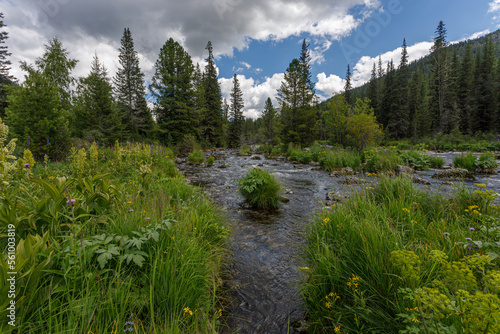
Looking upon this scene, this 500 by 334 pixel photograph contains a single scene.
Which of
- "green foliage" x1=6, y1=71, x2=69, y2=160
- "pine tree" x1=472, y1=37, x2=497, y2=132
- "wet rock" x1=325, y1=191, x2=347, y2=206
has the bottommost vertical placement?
"wet rock" x1=325, y1=191, x2=347, y2=206

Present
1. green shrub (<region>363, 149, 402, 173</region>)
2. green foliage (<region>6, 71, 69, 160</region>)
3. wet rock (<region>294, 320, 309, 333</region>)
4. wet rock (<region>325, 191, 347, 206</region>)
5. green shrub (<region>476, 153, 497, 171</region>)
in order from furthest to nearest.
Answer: green shrub (<region>363, 149, 402, 173</region>)
green shrub (<region>476, 153, 497, 171</region>)
green foliage (<region>6, 71, 69, 160</region>)
wet rock (<region>325, 191, 347, 206</region>)
wet rock (<region>294, 320, 309, 333</region>)

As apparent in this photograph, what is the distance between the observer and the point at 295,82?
23.9m

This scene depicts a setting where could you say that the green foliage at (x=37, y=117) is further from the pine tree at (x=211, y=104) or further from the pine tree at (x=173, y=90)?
the pine tree at (x=211, y=104)

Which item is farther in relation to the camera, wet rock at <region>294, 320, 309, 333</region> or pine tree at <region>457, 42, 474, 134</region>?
pine tree at <region>457, 42, 474, 134</region>

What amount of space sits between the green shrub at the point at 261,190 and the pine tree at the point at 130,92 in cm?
2395

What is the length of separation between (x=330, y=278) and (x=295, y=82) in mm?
24960

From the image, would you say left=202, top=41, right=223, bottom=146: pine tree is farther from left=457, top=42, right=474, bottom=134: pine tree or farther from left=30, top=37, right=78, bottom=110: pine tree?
left=457, top=42, right=474, bottom=134: pine tree

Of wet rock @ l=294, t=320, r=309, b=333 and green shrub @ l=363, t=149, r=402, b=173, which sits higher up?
green shrub @ l=363, t=149, r=402, b=173

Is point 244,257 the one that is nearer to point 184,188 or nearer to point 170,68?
point 184,188

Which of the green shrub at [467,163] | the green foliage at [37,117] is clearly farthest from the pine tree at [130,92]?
the green shrub at [467,163]

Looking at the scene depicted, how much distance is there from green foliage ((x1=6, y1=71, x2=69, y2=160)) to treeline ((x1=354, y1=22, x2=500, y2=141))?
41.4 metres

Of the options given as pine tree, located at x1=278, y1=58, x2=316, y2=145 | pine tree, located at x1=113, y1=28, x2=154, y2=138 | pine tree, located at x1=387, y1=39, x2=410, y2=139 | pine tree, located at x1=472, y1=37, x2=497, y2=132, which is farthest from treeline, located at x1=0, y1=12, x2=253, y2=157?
pine tree, located at x1=472, y1=37, x2=497, y2=132

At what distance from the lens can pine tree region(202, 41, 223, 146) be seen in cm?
3387

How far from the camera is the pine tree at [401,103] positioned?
37.5 m
